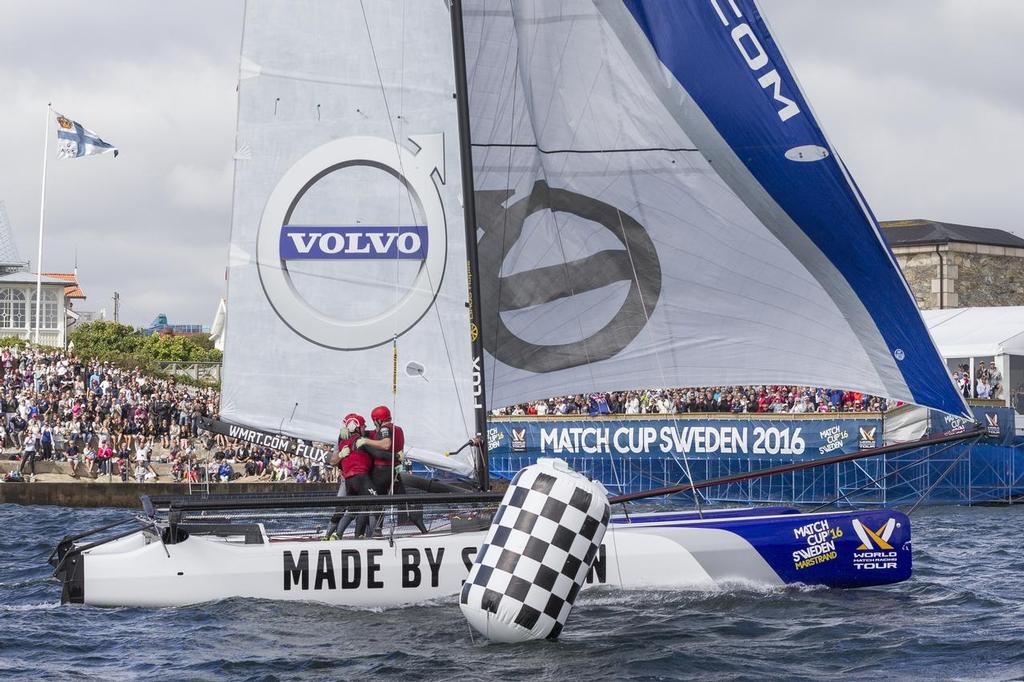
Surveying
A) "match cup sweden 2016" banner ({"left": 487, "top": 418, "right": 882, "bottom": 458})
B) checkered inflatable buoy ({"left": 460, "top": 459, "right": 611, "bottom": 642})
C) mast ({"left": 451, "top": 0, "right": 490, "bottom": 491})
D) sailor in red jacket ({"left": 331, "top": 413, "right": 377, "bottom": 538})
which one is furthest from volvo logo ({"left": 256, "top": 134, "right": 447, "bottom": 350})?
"match cup sweden 2016" banner ({"left": 487, "top": 418, "right": 882, "bottom": 458})

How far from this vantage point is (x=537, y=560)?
9695mm

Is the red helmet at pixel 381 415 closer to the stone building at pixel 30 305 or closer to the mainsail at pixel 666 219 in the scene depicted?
the mainsail at pixel 666 219

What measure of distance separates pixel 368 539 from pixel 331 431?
1.42 metres

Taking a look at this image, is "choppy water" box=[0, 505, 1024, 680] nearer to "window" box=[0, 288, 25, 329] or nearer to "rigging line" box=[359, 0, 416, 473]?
"rigging line" box=[359, 0, 416, 473]

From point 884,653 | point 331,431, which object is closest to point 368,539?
point 331,431

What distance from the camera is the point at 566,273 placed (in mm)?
13336

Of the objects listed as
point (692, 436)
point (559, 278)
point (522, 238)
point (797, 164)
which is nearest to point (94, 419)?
point (692, 436)

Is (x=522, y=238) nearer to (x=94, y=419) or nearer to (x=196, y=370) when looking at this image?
(x=94, y=419)

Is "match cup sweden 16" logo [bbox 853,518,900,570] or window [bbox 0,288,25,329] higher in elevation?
window [bbox 0,288,25,329]

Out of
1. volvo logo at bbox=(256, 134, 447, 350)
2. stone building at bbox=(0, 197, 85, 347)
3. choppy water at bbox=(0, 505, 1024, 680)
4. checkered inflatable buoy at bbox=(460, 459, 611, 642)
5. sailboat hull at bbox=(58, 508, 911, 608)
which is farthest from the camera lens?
stone building at bbox=(0, 197, 85, 347)

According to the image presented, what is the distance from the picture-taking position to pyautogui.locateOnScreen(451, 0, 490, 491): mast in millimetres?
12945

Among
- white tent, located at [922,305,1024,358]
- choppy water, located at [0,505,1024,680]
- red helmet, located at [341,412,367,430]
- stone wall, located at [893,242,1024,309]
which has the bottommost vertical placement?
choppy water, located at [0,505,1024,680]

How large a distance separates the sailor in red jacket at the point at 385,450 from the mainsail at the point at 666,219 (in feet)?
4.00

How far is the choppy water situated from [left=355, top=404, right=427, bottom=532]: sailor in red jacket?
139cm
